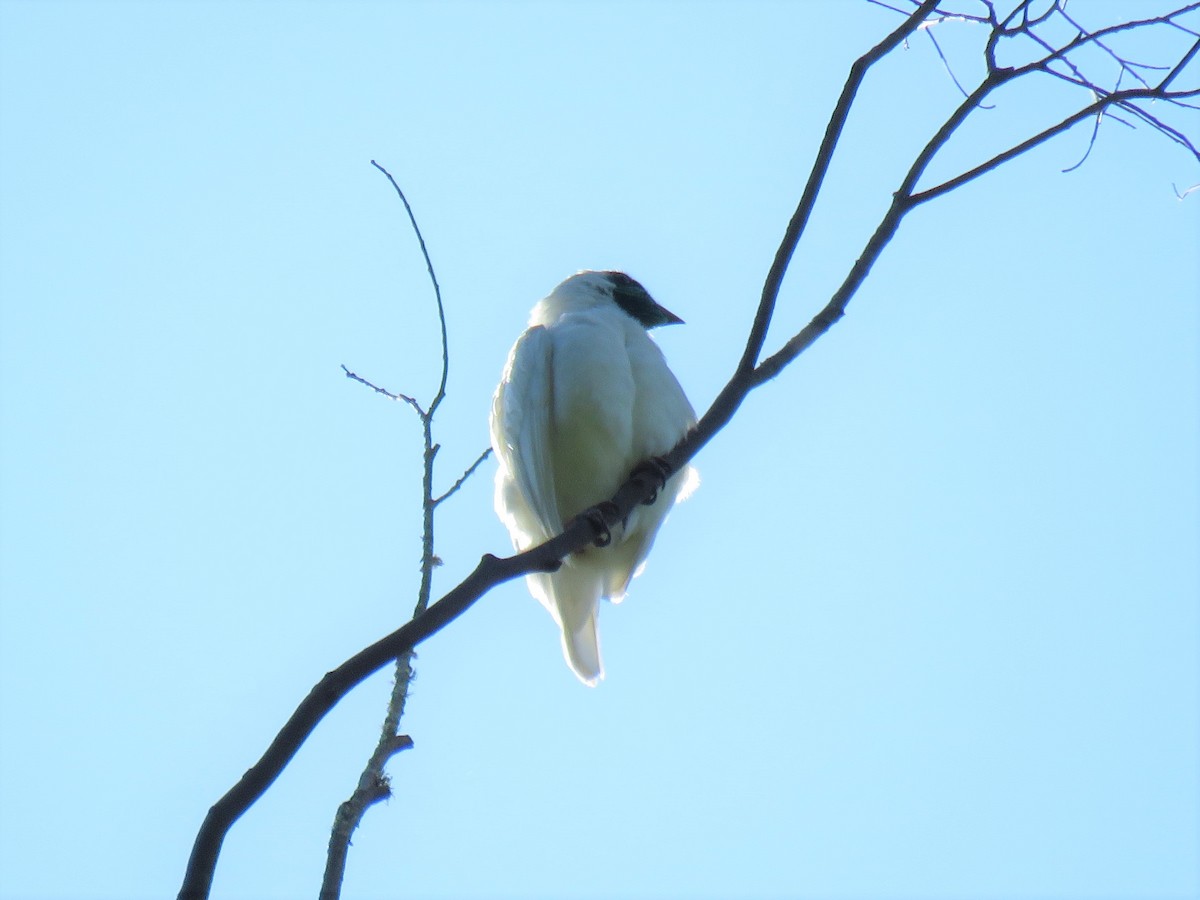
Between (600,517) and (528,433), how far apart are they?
4.13 ft

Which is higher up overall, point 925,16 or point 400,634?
point 925,16

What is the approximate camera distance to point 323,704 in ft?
9.86

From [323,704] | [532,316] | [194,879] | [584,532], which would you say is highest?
[532,316]

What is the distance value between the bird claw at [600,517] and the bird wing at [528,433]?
0.54m

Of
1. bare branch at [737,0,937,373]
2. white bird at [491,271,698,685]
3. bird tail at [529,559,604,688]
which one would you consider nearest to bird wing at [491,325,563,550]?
white bird at [491,271,698,685]

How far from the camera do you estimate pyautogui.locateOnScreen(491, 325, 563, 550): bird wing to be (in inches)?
222

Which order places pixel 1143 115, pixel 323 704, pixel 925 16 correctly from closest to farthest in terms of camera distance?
pixel 323 704 → pixel 925 16 → pixel 1143 115

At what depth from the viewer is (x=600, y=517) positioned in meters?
4.54

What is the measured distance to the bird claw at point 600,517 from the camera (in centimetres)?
430

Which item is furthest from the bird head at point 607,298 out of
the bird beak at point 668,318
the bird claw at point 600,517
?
the bird claw at point 600,517

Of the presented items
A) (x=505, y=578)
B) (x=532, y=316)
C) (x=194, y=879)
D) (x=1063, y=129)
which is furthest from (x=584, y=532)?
(x=532, y=316)

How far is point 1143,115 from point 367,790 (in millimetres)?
3179

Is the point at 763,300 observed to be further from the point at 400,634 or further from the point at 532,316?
the point at 532,316

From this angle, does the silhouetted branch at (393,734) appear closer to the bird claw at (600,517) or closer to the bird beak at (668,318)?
the bird claw at (600,517)
